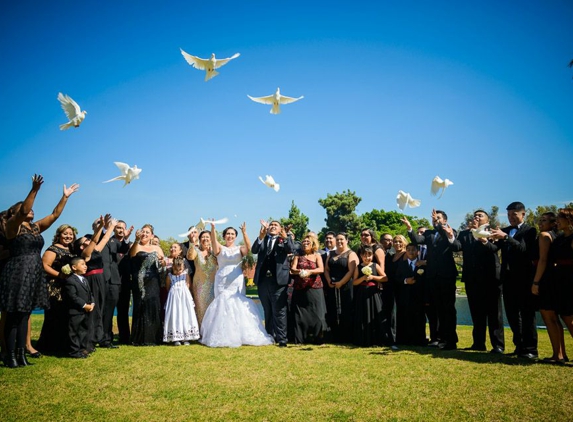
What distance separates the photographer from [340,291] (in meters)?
9.20

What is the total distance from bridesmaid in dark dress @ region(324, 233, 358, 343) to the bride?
157 centimetres

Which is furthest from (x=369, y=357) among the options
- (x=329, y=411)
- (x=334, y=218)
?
(x=334, y=218)

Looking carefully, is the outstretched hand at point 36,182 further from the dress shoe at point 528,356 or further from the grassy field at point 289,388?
the dress shoe at point 528,356

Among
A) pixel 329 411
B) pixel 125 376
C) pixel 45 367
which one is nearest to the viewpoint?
pixel 329 411

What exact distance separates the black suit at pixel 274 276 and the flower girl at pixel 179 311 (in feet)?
5.33

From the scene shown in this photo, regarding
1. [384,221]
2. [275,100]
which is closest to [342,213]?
[384,221]

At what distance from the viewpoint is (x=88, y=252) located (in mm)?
7691

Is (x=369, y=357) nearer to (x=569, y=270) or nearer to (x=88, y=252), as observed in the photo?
(x=569, y=270)

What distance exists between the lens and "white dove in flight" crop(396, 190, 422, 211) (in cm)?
890

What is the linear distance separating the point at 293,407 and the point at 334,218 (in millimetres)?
53783

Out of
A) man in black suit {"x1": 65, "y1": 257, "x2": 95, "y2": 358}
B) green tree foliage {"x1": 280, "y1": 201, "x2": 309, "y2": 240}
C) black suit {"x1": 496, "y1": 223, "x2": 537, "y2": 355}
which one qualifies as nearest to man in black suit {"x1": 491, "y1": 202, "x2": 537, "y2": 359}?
black suit {"x1": 496, "y1": 223, "x2": 537, "y2": 355}

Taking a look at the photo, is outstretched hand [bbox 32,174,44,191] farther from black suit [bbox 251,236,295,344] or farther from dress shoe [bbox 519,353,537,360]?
dress shoe [bbox 519,353,537,360]

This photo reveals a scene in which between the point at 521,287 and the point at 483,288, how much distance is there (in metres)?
0.74

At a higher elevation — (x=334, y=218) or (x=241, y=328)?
(x=334, y=218)
